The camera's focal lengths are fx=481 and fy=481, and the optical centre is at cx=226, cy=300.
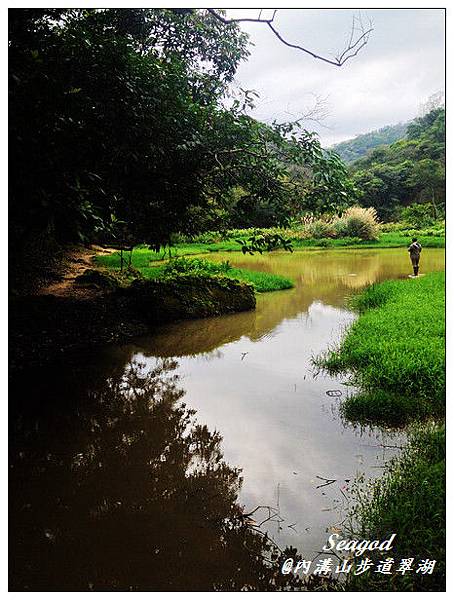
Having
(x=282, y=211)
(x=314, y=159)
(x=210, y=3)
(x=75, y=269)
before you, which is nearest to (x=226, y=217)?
(x=282, y=211)

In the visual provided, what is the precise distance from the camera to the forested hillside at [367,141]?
2811 mm

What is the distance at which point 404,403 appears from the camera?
2.91 metres

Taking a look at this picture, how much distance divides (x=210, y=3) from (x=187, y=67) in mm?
930

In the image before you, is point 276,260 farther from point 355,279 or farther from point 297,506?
point 297,506

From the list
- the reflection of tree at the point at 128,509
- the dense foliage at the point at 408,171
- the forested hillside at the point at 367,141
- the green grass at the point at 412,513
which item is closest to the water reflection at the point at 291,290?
the dense foliage at the point at 408,171

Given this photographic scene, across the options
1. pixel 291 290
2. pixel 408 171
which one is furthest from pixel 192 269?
pixel 408 171

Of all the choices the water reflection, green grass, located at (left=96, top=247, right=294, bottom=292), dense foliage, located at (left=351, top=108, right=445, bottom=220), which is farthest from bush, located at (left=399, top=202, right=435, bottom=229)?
green grass, located at (left=96, top=247, right=294, bottom=292)

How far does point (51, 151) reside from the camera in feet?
8.67

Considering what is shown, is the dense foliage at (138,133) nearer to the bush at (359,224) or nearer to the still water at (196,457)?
the bush at (359,224)

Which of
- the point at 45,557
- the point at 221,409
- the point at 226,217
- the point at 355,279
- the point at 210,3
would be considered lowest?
the point at 45,557

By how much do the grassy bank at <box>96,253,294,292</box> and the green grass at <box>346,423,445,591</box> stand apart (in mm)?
2257

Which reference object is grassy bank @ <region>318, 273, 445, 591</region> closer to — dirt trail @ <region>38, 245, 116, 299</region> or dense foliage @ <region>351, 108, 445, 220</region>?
dense foliage @ <region>351, 108, 445, 220</region>

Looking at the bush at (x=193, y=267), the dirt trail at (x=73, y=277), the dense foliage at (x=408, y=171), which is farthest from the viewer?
the dirt trail at (x=73, y=277)

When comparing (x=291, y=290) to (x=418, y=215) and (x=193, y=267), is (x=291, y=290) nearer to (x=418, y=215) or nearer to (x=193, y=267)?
(x=193, y=267)
